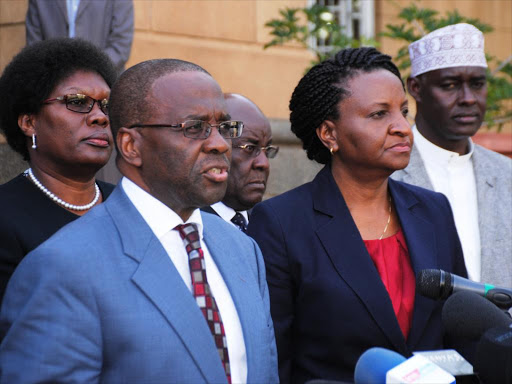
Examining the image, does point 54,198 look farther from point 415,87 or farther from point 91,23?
point 91,23

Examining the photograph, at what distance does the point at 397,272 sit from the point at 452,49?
6.93 feet

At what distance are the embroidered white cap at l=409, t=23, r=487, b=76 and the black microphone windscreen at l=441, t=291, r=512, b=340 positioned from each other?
3110mm

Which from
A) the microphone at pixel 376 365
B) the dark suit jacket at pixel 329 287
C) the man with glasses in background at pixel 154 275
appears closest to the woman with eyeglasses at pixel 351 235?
the dark suit jacket at pixel 329 287

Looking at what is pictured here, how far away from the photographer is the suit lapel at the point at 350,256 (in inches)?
155

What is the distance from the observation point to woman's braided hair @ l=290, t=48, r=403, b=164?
438 centimetres

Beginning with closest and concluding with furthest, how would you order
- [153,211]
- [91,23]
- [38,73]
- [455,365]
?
[153,211] < [455,365] < [38,73] < [91,23]

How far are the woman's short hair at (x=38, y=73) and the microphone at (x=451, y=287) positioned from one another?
2085 millimetres

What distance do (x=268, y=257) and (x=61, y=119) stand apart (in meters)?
1.14

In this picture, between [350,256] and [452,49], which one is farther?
[452,49]

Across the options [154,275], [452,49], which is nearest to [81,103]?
[154,275]

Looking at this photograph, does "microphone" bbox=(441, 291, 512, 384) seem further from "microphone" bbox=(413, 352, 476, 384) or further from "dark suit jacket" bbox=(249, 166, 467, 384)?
"dark suit jacket" bbox=(249, 166, 467, 384)

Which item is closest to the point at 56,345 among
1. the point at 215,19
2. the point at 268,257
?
the point at 268,257

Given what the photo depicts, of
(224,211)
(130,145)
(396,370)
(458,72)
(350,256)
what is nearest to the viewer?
(396,370)

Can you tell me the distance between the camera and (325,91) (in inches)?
173
